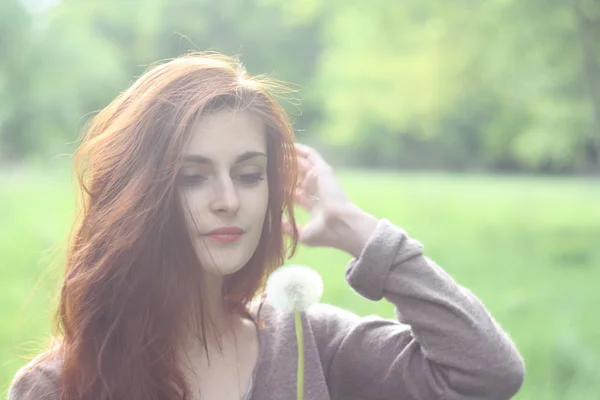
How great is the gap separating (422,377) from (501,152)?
25311 mm

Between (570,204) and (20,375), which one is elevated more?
(20,375)

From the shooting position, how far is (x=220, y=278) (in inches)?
52.0

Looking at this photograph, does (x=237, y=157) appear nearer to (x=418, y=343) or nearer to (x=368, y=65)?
(x=418, y=343)

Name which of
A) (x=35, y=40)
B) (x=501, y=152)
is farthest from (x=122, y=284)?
(x=501, y=152)

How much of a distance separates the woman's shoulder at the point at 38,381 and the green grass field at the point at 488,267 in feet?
0.40

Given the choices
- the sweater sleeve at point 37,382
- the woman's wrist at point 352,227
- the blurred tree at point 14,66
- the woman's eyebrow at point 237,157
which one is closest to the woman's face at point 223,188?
the woman's eyebrow at point 237,157

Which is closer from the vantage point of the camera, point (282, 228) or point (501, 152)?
point (282, 228)

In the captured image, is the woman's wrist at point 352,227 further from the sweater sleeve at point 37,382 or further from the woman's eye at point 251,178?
the sweater sleeve at point 37,382

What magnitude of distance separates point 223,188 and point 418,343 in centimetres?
47

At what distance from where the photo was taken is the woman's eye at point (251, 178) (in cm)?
124

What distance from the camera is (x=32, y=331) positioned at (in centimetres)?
328

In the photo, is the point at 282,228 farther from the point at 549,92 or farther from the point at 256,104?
the point at 549,92

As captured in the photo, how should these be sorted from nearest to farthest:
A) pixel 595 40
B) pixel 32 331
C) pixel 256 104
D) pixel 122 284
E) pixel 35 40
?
1. pixel 122 284
2. pixel 256 104
3. pixel 32 331
4. pixel 595 40
5. pixel 35 40

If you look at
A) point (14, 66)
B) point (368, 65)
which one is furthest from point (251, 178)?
point (368, 65)
